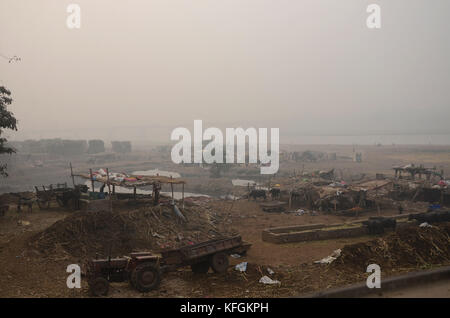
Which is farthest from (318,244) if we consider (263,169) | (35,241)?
(263,169)

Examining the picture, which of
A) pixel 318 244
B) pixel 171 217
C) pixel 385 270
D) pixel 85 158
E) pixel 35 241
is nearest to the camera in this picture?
pixel 385 270

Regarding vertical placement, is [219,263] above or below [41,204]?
below

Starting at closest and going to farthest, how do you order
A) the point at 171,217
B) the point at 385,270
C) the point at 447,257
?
the point at 385,270 → the point at 447,257 → the point at 171,217

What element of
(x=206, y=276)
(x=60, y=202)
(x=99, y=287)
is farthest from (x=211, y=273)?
(x=60, y=202)

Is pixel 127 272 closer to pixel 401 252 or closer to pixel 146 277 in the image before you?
pixel 146 277

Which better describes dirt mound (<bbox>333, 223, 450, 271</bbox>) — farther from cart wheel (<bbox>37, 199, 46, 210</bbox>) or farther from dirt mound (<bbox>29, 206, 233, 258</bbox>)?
cart wheel (<bbox>37, 199, 46, 210</bbox>)
